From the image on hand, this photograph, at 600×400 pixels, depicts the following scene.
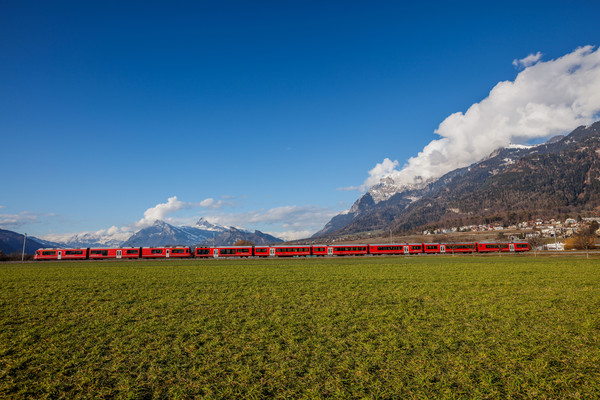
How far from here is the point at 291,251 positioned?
82438 mm

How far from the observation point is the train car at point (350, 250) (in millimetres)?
80625

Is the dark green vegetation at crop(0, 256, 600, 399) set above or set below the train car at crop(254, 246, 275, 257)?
below

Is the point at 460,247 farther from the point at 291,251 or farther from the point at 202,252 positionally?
the point at 202,252

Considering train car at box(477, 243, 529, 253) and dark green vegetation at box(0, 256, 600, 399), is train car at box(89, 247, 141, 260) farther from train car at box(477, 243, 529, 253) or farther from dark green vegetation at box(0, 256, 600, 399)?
train car at box(477, 243, 529, 253)

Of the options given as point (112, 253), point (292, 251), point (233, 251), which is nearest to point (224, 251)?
point (233, 251)

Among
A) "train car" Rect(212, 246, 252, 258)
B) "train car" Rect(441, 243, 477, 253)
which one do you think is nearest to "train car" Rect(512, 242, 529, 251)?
"train car" Rect(441, 243, 477, 253)

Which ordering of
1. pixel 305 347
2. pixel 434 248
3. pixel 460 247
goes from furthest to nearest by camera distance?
pixel 434 248 → pixel 460 247 → pixel 305 347

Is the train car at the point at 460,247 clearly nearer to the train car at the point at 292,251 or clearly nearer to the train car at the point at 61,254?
the train car at the point at 292,251

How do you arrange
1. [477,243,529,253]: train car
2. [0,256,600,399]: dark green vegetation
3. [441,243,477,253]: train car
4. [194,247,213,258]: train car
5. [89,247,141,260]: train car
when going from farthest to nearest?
[194,247,213,258]: train car
[89,247,141,260]: train car
[477,243,529,253]: train car
[441,243,477,253]: train car
[0,256,600,399]: dark green vegetation

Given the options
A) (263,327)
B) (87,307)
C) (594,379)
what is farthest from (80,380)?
(594,379)

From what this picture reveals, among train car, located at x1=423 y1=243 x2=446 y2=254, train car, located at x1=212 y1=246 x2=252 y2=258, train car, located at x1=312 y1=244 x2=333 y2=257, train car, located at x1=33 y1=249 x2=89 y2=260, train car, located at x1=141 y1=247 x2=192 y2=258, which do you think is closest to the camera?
train car, located at x1=312 y1=244 x2=333 y2=257

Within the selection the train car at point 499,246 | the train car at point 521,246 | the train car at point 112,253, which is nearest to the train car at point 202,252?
the train car at point 112,253

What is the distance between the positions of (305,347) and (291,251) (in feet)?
241

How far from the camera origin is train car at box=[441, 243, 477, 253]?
80062mm
